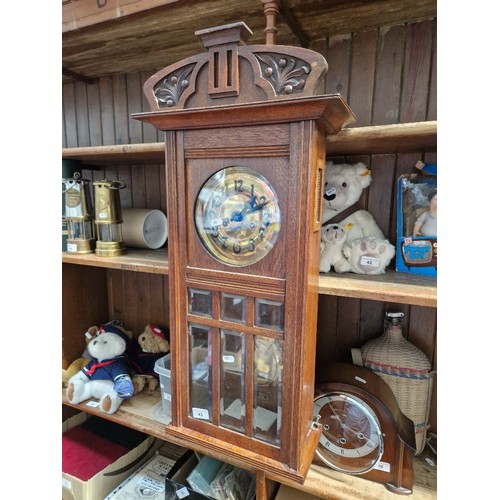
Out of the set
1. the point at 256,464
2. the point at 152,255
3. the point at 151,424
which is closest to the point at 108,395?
the point at 151,424

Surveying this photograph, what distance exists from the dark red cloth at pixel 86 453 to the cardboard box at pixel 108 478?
15 mm

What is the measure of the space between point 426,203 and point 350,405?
0.59 metres

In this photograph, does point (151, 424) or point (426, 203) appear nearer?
point (426, 203)

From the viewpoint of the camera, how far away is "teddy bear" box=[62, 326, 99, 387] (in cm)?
128

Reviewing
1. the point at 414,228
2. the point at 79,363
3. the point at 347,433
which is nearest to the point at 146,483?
the point at 79,363

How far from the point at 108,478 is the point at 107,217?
94 centimetres

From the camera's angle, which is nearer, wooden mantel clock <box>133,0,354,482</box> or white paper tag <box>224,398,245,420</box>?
wooden mantel clock <box>133,0,354,482</box>

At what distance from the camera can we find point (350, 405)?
0.89 m

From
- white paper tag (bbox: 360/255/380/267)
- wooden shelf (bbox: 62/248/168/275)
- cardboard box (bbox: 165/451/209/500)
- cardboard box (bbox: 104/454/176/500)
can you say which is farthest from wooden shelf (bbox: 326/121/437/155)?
cardboard box (bbox: 104/454/176/500)

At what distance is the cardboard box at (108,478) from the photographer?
3.70 ft

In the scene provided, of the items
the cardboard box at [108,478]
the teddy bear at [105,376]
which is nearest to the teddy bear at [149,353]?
the teddy bear at [105,376]

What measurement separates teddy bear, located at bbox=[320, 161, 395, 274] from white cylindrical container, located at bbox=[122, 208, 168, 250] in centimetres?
64

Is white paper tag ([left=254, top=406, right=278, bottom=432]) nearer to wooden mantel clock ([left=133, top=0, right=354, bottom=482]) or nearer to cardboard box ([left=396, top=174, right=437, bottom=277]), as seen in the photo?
wooden mantel clock ([left=133, top=0, right=354, bottom=482])

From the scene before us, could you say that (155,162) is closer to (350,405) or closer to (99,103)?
(99,103)
